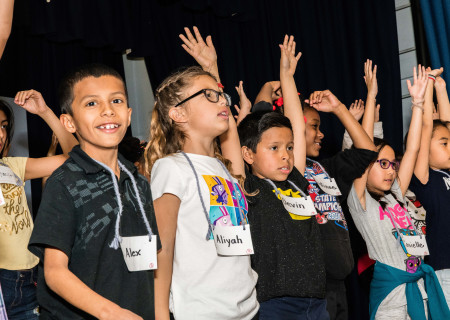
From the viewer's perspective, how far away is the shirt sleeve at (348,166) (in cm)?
278

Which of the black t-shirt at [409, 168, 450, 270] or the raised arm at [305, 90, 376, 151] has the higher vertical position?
the raised arm at [305, 90, 376, 151]

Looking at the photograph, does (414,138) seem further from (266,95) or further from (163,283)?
(163,283)

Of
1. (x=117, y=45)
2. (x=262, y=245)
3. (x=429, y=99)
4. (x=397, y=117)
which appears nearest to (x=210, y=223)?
Answer: (x=262, y=245)

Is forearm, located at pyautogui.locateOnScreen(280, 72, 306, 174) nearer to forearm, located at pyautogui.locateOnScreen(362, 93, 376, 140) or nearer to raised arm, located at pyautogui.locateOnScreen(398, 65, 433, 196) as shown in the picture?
forearm, located at pyautogui.locateOnScreen(362, 93, 376, 140)

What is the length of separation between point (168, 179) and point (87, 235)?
0.49 m

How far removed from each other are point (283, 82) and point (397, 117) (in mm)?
1436

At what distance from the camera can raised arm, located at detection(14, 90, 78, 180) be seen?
96.9 inches

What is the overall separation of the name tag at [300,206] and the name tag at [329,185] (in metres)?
0.44

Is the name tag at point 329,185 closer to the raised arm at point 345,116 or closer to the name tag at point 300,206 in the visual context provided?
the raised arm at point 345,116

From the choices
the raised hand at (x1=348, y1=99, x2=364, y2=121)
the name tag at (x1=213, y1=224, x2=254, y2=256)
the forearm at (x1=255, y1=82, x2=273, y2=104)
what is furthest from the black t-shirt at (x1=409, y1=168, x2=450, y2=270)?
the name tag at (x1=213, y1=224, x2=254, y2=256)

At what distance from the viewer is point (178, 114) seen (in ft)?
7.14

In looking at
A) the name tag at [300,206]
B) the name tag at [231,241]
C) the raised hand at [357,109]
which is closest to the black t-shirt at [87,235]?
the name tag at [231,241]

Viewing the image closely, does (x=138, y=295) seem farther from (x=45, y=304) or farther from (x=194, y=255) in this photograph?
(x=194, y=255)

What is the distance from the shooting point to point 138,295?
1531mm
